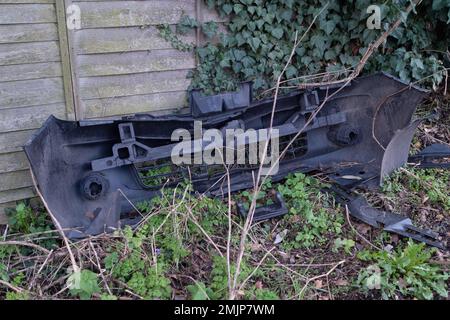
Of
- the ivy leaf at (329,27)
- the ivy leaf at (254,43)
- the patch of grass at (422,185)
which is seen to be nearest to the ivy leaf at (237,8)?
the ivy leaf at (254,43)

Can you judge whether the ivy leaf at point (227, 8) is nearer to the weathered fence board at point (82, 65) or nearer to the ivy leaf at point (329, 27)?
the weathered fence board at point (82, 65)

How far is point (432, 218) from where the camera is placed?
3586 millimetres

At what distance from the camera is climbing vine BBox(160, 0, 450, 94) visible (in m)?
4.03

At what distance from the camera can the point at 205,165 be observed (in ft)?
12.6

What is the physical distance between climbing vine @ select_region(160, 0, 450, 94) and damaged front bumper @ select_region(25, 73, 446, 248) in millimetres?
302

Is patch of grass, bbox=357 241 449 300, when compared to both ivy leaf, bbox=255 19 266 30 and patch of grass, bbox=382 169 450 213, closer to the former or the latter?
patch of grass, bbox=382 169 450 213

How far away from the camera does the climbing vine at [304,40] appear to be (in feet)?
13.2

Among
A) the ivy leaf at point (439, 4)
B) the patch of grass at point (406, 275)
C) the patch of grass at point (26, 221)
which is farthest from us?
the ivy leaf at point (439, 4)

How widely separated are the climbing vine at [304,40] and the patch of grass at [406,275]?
1.77 meters

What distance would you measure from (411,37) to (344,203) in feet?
5.97

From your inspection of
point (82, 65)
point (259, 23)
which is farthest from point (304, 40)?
point (82, 65)

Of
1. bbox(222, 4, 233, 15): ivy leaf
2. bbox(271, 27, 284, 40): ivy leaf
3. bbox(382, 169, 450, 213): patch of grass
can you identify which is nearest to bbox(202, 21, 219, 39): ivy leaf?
bbox(222, 4, 233, 15): ivy leaf
